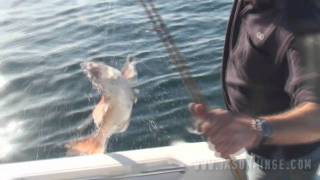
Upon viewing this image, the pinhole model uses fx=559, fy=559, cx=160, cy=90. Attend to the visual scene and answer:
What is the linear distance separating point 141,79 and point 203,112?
568 centimetres

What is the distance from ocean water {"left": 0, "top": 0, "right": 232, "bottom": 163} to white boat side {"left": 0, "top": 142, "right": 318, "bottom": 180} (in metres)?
2.46

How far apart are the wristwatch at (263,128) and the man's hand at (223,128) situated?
4 centimetres

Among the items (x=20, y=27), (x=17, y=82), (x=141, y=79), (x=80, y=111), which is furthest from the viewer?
(x=20, y=27)

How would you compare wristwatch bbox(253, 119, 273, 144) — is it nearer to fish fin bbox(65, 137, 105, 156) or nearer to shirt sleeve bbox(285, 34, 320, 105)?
shirt sleeve bbox(285, 34, 320, 105)

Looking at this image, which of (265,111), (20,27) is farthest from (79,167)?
(20,27)

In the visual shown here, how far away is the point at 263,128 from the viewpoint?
6.89 ft

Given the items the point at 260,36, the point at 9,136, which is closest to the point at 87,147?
the point at 260,36

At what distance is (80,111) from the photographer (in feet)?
23.2

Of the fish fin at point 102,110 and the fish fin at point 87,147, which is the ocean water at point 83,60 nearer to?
the fish fin at point 102,110

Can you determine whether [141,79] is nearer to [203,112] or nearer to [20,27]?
[20,27]

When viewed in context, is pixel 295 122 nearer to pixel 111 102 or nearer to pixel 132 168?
pixel 132 168

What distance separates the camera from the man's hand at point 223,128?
1.98 meters

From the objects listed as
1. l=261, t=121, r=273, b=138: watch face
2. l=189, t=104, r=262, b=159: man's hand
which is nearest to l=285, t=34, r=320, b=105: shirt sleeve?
l=261, t=121, r=273, b=138: watch face

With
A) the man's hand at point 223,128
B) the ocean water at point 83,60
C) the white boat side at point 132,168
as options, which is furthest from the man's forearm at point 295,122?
the ocean water at point 83,60
